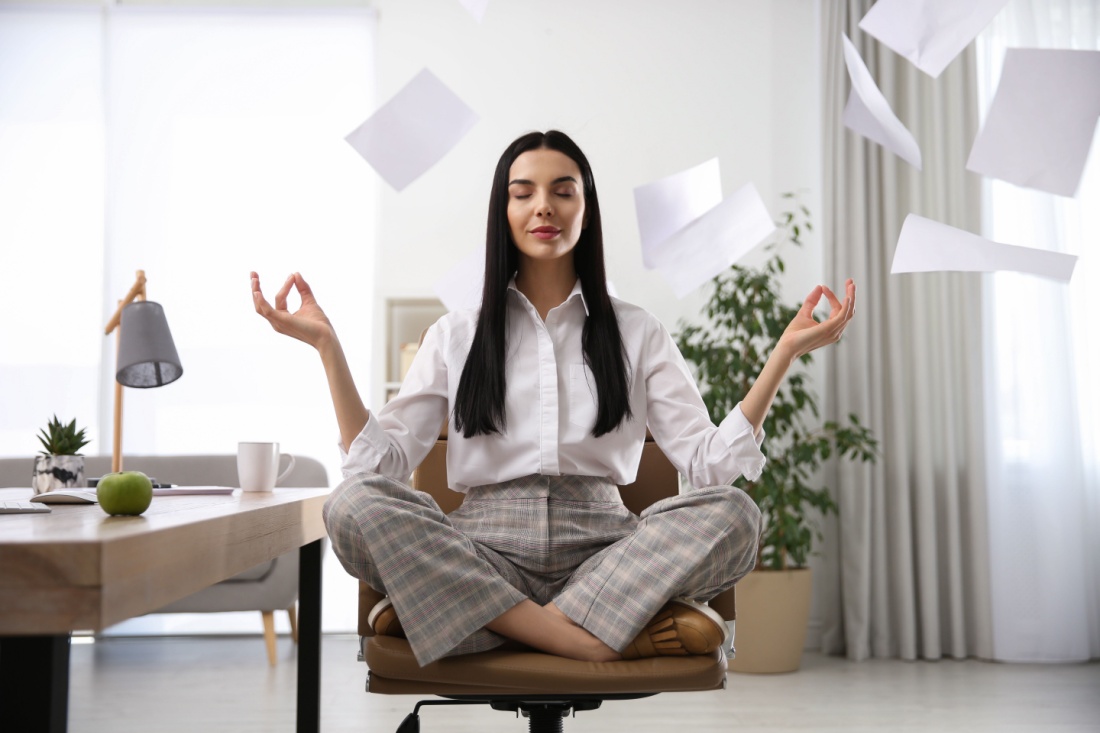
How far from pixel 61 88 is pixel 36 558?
362 centimetres

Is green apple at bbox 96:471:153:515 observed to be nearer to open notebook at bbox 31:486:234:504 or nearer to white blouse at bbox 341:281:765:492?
open notebook at bbox 31:486:234:504

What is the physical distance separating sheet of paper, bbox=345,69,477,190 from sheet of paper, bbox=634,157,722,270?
0.37 m

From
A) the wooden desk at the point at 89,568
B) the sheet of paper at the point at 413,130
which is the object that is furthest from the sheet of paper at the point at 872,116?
the wooden desk at the point at 89,568

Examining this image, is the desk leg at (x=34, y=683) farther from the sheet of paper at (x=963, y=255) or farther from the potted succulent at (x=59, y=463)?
Answer: the sheet of paper at (x=963, y=255)

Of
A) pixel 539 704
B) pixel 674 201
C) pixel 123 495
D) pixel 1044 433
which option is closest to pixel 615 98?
pixel 1044 433

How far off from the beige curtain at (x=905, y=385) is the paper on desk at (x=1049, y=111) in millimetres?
2084

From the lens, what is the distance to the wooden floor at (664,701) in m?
2.35

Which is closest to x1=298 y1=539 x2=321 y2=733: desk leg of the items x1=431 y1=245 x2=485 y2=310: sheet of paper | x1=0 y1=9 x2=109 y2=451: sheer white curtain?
x1=431 y1=245 x2=485 y2=310: sheet of paper

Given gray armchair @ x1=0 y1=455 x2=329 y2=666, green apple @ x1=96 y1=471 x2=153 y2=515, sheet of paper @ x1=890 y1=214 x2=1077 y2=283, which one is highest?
sheet of paper @ x1=890 y1=214 x2=1077 y2=283

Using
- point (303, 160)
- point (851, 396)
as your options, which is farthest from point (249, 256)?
point (851, 396)

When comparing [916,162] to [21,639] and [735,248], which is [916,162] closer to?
[735,248]

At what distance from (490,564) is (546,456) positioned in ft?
0.80

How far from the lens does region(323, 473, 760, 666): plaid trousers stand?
1.12m

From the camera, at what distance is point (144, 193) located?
368cm
